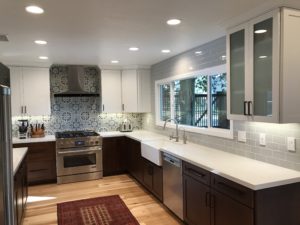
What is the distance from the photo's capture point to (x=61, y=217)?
3.40m

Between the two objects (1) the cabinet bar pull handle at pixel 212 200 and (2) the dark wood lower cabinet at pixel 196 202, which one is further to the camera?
(2) the dark wood lower cabinet at pixel 196 202

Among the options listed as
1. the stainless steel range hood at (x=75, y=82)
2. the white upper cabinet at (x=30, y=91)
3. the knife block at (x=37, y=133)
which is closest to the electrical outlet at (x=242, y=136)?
the stainless steel range hood at (x=75, y=82)

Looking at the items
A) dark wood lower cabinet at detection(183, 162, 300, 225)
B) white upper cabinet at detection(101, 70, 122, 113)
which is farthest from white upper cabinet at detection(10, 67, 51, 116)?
dark wood lower cabinet at detection(183, 162, 300, 225)

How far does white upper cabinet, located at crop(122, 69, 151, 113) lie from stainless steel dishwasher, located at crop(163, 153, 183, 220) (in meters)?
2.22

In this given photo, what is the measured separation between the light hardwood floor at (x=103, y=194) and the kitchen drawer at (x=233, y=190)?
1148mm

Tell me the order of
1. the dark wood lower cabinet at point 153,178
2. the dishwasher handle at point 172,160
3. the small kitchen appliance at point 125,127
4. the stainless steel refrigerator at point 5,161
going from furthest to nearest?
the small kitchen appliance at point 125,127
the dark wood lower cabinet at point 153,178
the dishwasher handle at point 172,160
the stainless steel refrigerator at point 5,161

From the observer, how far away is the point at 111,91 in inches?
217

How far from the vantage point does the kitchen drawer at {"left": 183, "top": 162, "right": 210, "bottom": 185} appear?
2.52m

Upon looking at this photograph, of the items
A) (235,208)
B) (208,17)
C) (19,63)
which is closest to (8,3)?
(208,17)

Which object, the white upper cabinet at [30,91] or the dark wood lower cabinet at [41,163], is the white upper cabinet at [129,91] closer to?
the white upper cabinet at [30,91]

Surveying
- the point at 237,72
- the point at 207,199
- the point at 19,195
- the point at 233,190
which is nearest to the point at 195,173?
the point at 207,199

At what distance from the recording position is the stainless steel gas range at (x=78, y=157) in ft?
15.9

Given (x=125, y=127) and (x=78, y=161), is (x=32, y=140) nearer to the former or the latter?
(x=78, y=161)

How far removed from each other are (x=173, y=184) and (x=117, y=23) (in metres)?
2.06
